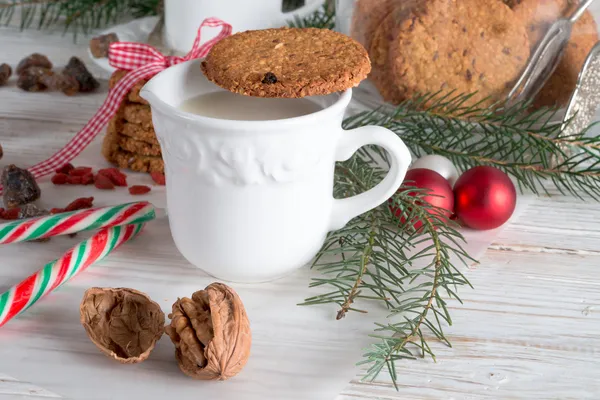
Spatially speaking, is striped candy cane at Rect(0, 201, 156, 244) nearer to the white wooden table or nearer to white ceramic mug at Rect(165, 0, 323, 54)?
the white wooden table

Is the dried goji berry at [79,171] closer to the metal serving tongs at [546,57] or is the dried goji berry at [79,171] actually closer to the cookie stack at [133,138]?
the cookie stack at [133,138]

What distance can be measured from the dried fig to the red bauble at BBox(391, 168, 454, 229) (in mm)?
317

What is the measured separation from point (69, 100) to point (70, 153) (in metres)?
0.25

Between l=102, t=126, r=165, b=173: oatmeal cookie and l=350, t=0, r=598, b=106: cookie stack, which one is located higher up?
l=350, t=0, r=598, b=106: cookie stack

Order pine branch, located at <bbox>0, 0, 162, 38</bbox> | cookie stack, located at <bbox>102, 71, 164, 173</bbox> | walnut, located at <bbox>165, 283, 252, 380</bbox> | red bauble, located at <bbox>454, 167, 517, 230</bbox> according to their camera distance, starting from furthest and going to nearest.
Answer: pine branch, located at <bbox>0, 0, 162, 38</bbox> < cookie stack, located at <bbox>102, 71, 164, 173</bbox> < red bauble, located at <bbox>454, 167, 517, 230</bbox> < walnut, located at <bbox>165, 283, 252, 380</bbox>

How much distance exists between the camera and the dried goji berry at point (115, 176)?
0.94 m

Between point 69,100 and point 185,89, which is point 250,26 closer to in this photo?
point 69,100

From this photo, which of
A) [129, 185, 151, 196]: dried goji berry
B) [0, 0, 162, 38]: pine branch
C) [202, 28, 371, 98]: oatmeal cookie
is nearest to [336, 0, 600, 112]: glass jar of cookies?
[202, 28, 371, 98]: oatmeal cookie

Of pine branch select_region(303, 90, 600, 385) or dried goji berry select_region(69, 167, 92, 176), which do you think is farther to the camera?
dried goji berry select_region(69, 167, 92, 176)

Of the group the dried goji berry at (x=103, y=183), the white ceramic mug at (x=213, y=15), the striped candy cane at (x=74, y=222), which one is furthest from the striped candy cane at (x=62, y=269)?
the white ceramic mug at (x=213, y=15)

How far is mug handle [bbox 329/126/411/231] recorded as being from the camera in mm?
711

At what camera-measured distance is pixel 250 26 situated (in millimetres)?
1211

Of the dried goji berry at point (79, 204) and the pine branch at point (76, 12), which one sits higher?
the pine branch at point (76, 12)

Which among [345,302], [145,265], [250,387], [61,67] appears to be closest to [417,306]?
[345,302]
